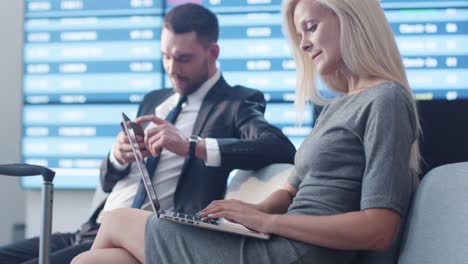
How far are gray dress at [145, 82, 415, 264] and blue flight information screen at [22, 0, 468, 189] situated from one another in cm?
192

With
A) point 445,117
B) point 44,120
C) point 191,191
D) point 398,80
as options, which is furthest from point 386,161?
point 44,120

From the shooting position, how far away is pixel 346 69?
1749 millimetres

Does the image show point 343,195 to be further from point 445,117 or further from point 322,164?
point 445,117

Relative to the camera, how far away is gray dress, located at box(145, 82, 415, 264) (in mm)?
1479

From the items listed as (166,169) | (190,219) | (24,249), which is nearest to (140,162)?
(190,219)

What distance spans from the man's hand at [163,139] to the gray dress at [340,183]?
0.68 metres

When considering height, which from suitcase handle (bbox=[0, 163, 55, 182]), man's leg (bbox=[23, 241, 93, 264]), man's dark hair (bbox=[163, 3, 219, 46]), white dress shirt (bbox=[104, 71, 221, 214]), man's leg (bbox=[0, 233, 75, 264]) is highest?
man's dark hair (bbox=[163, 3, 219, 46])

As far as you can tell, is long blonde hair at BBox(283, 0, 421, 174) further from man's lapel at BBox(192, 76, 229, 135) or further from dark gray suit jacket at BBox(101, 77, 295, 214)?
man's lapel at BBox(192, 76, 229, 135)

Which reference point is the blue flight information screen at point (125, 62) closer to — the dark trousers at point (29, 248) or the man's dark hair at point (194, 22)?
A: the man's dark hair at point (194, 22)

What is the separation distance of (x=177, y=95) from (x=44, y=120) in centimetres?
123

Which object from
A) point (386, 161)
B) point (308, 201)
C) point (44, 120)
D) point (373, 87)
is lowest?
point (44, 120)

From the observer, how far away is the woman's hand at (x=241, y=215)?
155 centimetres

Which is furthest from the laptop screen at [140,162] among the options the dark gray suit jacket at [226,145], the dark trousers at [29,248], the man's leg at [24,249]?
the man's leg at [24,249]

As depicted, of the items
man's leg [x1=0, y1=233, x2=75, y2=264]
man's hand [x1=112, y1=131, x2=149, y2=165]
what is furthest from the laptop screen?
man's leg [x1=0, y1=233, x2=75, y2=264]
